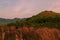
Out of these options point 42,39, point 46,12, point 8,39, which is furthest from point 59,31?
point 46,12

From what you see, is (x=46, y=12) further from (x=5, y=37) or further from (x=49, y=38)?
(x=5, y=37)

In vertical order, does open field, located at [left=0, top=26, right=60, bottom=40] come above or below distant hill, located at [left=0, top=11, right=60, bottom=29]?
below

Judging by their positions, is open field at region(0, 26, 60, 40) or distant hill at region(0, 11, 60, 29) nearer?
open field at region(0, 26, 60, 40)

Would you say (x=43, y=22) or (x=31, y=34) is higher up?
(x=43, y=22)

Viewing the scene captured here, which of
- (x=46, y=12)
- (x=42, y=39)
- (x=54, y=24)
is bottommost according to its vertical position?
(x=42, y=39)

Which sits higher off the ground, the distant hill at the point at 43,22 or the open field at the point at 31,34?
the distant hill at the point at 43,22

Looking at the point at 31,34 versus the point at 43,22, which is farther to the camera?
the point at 43,22

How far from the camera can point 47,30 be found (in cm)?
5809

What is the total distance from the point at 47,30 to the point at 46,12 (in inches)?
1533

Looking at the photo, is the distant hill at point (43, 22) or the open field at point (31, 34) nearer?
the open field at point (31, 34)

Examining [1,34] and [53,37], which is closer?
[1,34]

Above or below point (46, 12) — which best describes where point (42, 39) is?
below

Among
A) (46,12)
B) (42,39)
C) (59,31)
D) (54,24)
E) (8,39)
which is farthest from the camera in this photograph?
(46,12)

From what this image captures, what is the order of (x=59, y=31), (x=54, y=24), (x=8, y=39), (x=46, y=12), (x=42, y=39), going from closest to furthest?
(x=8, y=39)
(x=42, y=39)
(x=59, y=31)
(x=54, y=24)
(x=46, y=12)
